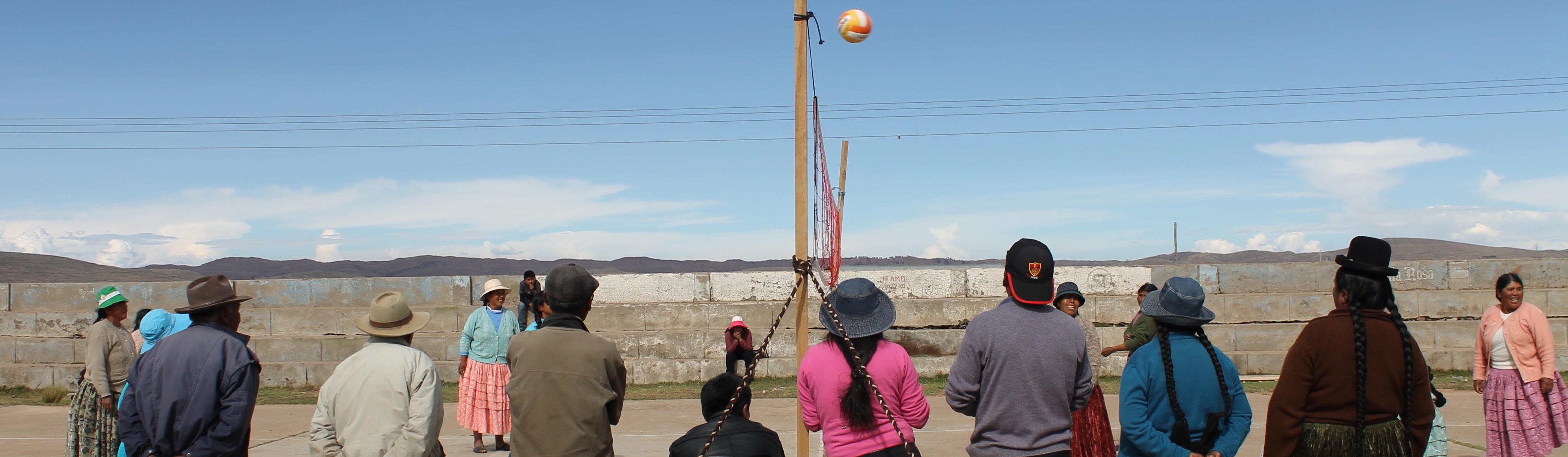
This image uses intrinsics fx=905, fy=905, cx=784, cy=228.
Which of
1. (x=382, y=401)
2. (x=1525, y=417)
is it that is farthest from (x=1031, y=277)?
(x=1525, y=417)

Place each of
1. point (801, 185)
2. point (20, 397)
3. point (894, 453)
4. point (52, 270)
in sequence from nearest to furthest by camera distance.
Answer: point (894, 453) < point (801, 185) < point (20, 397) < point (52, 270)

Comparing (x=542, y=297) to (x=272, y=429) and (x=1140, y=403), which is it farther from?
(x=1140, y=403)

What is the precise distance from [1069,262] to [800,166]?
14.0m

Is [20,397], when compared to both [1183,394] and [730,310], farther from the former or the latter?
[1183,394]

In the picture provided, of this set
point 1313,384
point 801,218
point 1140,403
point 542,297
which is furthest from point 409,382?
point 542,297

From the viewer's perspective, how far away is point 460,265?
6319 cm

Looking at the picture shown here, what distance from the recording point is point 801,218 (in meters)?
4.07

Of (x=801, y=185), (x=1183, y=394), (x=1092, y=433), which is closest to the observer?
(x=1183, y=394)

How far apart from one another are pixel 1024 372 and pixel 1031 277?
36 centimetres

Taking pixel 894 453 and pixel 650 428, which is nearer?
pixel 894 453

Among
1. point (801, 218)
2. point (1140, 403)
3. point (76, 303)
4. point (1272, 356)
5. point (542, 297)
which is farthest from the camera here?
point (76, 303)

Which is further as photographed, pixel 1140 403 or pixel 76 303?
pixel 76 303

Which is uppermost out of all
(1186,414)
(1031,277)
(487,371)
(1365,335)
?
(1031,277)

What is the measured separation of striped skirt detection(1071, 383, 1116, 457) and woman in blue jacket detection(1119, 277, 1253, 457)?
5.48 feet
